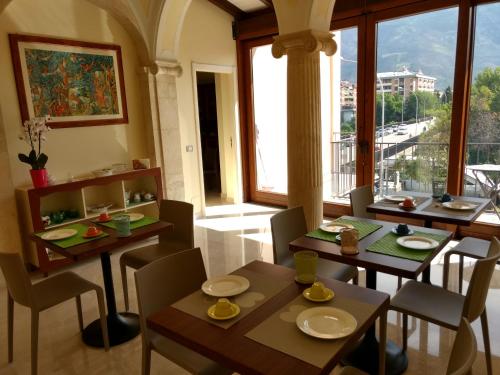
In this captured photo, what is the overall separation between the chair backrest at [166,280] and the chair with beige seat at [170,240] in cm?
84

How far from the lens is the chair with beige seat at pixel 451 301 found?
5.38 ft

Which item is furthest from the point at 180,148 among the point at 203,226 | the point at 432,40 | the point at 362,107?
the point at 432,40

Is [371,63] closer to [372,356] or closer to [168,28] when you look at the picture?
[168,28]

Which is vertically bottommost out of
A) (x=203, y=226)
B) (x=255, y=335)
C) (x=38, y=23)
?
(x=203, y=226)

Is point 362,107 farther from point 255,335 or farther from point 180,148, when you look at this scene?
point 255,335

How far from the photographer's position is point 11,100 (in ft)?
10.9

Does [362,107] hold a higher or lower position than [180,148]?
higher

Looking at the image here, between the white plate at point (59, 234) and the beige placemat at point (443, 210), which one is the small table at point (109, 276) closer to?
the white plate at point (59, 234)

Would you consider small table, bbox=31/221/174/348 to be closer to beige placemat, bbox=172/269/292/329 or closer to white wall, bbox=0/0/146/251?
beige placemat, bbox=172/269/292/329

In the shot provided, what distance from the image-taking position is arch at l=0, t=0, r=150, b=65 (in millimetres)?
3816

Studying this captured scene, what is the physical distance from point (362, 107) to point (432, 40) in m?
0.96

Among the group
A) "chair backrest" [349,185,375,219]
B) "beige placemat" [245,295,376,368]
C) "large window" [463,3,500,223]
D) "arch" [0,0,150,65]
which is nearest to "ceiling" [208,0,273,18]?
"arch" [0,0,150,65]

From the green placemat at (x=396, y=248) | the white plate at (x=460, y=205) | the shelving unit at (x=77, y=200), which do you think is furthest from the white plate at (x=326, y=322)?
the shelving unit at (x=77, y=200)

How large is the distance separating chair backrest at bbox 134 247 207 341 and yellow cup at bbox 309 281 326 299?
657mm
